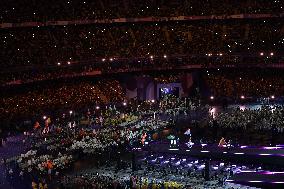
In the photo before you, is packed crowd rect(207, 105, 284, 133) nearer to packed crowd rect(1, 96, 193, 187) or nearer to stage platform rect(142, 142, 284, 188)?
packed crowd rect(1, 96, 193, 187)

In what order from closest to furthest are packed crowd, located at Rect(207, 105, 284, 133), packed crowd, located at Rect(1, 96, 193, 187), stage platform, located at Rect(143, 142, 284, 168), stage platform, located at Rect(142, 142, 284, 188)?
stage platform, located at Rect(142, 142, 284, 188)
stage platform, located at Rect(143, 142, 284, 168)
packed crowd, located at Rect(1, 96, 193, 187)
packed crowd, located at Rect(207, 105, 284, 133)

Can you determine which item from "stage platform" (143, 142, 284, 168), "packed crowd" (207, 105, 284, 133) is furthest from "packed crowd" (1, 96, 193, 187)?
"packed crowd" (207, 105, 284, 133)

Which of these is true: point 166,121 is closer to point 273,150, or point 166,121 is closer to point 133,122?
point 133,122

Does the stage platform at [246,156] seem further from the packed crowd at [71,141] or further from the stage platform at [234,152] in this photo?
the packed crowd at [71,141]

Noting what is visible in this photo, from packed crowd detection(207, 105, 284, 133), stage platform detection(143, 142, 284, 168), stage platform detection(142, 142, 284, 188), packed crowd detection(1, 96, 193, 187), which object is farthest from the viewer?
packed crowd detection(207, 105, 284, 133)

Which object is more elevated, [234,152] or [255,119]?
[255,119]

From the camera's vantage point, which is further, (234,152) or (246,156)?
(234,152)

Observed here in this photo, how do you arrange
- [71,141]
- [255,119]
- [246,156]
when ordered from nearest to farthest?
1. [246,156]
2. [71,141]
3. [255,119]

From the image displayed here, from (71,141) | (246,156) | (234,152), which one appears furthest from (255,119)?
(71,141)

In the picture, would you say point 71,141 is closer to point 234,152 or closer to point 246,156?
point 234,152

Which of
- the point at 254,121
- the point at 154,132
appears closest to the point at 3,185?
the point at 154,132

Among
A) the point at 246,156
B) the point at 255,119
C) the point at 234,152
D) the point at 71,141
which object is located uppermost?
the point at 255,119
